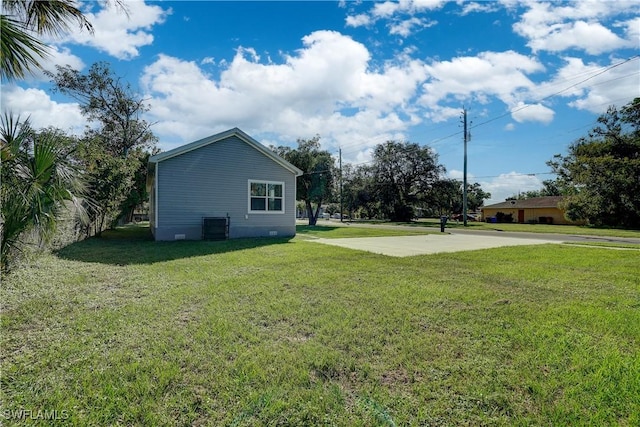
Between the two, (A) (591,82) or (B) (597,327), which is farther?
(A) (591,82)

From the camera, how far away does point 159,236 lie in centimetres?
1166

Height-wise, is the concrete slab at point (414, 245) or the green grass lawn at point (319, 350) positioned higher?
the concrete slab at point (414, 245)

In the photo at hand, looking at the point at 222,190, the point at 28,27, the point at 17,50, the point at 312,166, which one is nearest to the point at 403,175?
the point at 312,166

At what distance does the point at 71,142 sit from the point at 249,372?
4.72 m

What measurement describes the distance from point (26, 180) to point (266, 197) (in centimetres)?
973

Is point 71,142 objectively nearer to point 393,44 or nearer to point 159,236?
point 159,236

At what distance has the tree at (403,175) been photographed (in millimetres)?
37750

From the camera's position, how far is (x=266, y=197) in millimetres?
13766

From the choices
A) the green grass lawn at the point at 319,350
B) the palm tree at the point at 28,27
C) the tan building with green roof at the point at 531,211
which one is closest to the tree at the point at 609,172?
the tan building with green roof at the point at 531,211

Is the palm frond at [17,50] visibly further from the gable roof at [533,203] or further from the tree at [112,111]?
the gable roof at [533,203]

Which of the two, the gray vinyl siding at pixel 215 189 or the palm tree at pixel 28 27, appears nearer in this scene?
the palm tree at pixel 28 27

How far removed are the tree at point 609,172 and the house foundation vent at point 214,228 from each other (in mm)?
31303

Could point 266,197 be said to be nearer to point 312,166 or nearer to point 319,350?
point 312,166

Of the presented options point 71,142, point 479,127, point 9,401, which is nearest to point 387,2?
point 71,142
